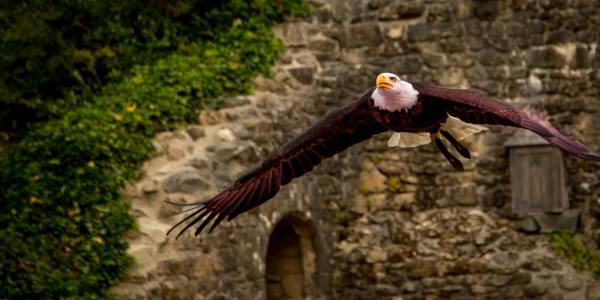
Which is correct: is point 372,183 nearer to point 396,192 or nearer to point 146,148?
Answer: point 396,192

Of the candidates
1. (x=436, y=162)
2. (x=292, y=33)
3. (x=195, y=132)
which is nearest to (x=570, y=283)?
(x=436, y=162)

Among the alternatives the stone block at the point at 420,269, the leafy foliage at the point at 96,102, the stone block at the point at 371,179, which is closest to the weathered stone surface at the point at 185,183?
the leafy foliage at the point at 96,102

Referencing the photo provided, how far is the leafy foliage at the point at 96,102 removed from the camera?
30.3 ft

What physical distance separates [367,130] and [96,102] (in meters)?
3.06

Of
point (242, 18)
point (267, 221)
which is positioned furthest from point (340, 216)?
point (242, 18)

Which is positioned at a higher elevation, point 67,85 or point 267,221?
point 67,85

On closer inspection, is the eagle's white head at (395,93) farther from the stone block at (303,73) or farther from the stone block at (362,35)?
the stone block at (362,35)

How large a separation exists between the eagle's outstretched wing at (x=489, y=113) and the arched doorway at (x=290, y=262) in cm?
396

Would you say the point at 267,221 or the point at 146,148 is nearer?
the point at 146,148

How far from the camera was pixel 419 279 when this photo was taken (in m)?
11.5

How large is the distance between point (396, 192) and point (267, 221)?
5.17 feet

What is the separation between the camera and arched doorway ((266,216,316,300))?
1131 centimetres

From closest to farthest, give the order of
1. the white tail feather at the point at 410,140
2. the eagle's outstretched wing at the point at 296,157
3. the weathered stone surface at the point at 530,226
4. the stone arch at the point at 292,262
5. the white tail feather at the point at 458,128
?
the eagle's outstretched wing at the point at 296,157 → the white tail feather at the point at 458,128 → the white tail feather at the point at 410,140 → the stone arch at the point at 292,262 → the weathered stone surface at the point at 530,226

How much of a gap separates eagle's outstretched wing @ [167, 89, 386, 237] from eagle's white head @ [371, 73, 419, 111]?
0.76 feet
